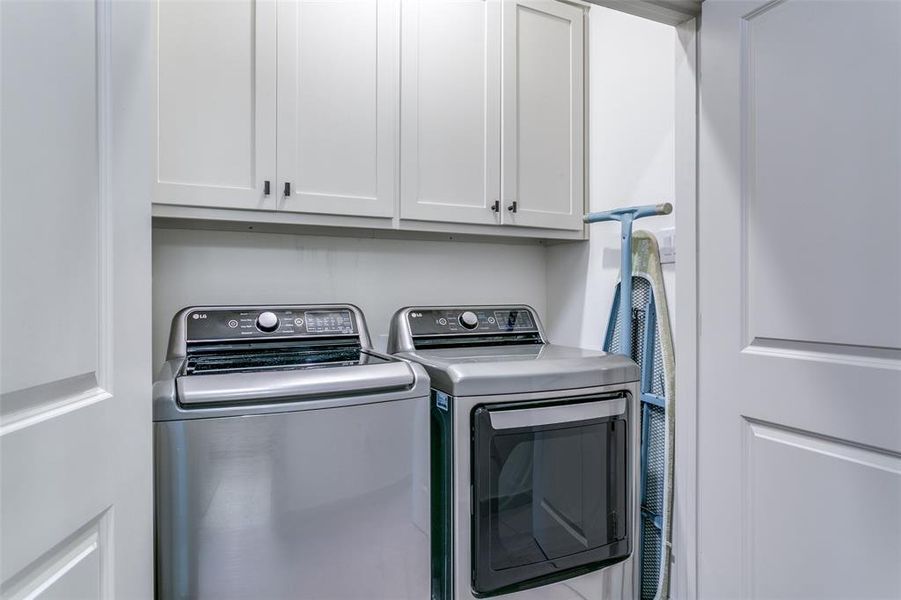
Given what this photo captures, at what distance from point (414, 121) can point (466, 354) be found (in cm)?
89

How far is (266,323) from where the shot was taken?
1624 mm

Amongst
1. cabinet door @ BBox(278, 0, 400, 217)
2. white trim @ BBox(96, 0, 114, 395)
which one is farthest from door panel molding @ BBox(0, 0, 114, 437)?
cabinet door @ BBox(278, 0, 400, 217)

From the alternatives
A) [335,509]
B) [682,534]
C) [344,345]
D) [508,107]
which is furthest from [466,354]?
[508,107]

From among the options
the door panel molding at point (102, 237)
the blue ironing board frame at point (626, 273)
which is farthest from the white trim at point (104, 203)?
the blue ironing board frame at point (626, 273)

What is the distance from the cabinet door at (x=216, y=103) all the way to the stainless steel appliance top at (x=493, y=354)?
27.3 inches

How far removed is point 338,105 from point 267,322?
2.61 ft

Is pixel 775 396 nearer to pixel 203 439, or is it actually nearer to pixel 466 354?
pixel 466 354

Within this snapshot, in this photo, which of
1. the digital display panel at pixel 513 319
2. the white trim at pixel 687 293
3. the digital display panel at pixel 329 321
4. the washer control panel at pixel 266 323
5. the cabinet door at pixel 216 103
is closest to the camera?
the white trim at pixel 687 293

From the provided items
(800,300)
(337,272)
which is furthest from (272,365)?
(800,300)

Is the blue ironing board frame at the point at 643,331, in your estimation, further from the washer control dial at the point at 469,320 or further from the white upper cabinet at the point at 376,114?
the washer control dial at the point at 469,320

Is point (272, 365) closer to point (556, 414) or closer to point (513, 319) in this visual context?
point (556, 414)

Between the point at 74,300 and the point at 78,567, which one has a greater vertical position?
the point at 74,300

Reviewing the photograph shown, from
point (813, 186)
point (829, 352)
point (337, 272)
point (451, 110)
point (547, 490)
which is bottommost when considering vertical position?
point (547, 490)

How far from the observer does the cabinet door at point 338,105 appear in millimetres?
1599
